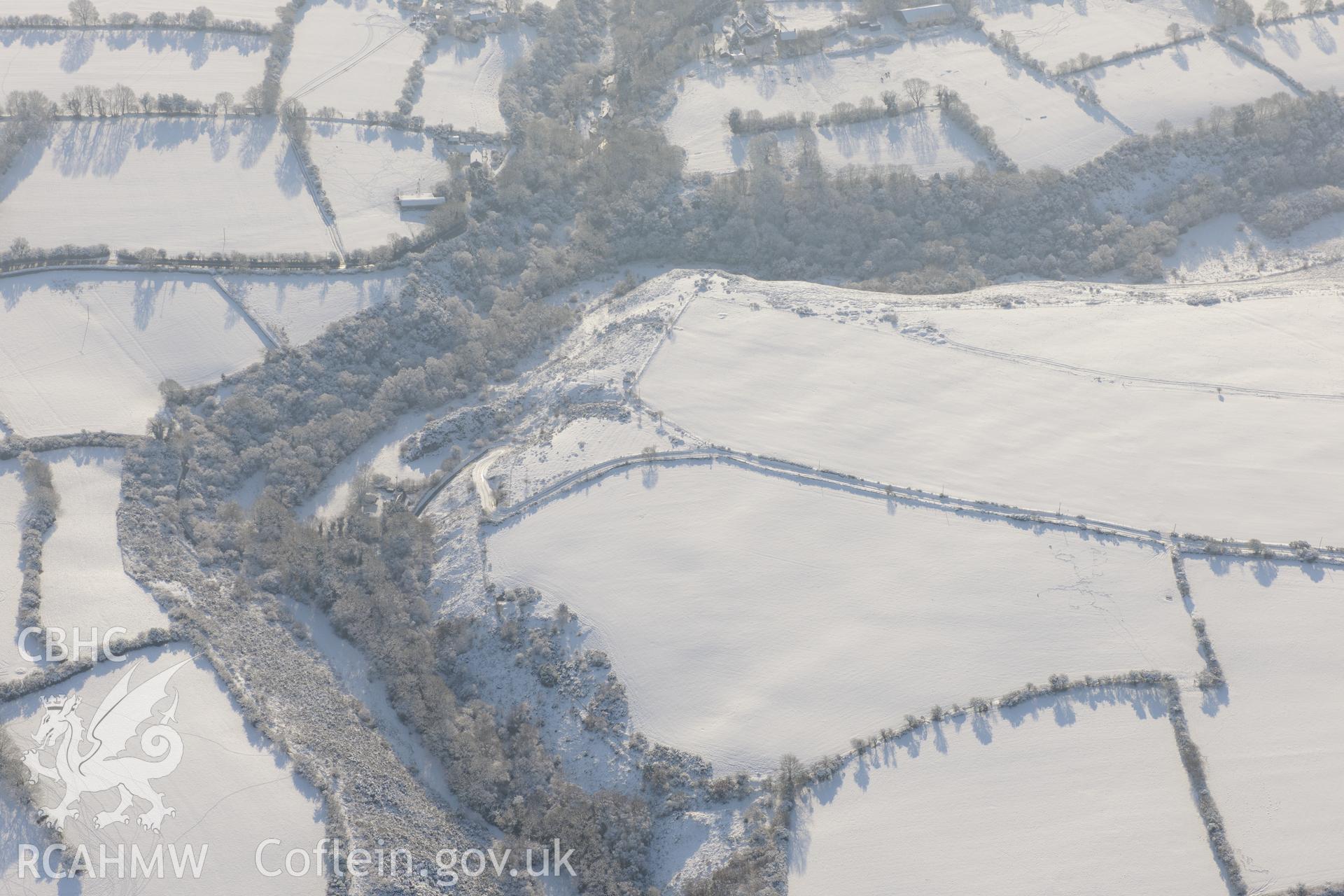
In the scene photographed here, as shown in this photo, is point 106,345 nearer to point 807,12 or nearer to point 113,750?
point 113,750

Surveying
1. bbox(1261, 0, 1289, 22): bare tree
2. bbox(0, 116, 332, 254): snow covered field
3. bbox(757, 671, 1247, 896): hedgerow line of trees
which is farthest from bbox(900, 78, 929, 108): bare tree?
bbox(757, 671, 1247, 896): hedgerow line of trees

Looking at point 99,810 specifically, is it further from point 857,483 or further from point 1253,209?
point 1253,209

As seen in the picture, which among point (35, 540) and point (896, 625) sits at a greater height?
point (35, 540)

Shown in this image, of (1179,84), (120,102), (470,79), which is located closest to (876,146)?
(1179,84)

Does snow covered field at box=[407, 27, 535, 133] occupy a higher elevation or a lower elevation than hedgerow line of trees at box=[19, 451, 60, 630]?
higher

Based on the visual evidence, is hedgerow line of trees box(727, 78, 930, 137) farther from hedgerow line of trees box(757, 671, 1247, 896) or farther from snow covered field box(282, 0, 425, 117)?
hedgerow line of trees box(757, 671, 1247, 896)

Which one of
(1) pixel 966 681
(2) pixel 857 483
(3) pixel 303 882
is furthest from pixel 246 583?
(1) pixel 966 681
